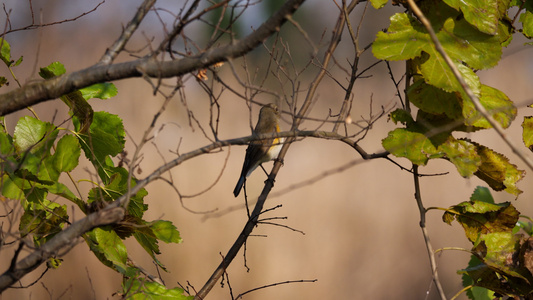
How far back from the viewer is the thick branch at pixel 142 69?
69 cm

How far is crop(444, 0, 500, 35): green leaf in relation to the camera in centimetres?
99

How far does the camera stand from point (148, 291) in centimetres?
101

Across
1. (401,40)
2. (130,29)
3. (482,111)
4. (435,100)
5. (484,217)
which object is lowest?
(484,217)

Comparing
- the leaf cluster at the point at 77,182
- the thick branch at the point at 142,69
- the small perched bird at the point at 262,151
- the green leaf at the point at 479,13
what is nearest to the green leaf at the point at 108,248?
the leaf cluster at the point at 77,182

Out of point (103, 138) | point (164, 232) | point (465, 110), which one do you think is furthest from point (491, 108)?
point (103, 138)

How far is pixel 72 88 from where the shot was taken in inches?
30.4

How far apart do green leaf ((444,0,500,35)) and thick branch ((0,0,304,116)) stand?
1.47ft

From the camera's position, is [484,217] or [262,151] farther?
[262,151]

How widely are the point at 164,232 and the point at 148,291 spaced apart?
0.12m

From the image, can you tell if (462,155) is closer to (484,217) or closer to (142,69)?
(484,217)

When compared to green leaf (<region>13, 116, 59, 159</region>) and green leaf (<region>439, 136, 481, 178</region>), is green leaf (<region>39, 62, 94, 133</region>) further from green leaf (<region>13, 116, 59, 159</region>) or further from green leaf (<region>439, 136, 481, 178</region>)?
green leaf (<region>439, 136, 481, 178</region>)

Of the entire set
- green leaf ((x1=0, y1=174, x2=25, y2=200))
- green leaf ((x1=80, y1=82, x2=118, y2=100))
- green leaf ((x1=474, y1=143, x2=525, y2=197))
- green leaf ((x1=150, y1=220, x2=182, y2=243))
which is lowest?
green leaf ((x1=474, y1=143, x2=525, y2=197))

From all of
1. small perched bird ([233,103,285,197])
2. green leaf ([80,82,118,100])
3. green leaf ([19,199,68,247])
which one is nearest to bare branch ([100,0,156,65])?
green leaf ([80,82,118,100])

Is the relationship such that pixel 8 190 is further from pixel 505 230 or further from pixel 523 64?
pixel 523 64
